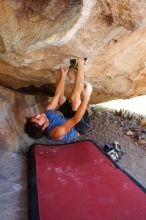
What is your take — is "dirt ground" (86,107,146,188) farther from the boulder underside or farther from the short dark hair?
the short dark hair

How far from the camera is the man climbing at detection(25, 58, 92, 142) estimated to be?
4172 mm

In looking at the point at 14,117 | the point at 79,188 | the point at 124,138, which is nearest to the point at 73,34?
the point at 79,188

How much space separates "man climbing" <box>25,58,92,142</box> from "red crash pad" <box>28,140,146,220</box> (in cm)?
41

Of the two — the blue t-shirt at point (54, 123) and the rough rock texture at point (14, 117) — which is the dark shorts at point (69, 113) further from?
the rough rock texture at point (14, 117)

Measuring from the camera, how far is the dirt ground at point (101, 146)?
3.62 meters

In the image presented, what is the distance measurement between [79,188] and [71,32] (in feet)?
6.42

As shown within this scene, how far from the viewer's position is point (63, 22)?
3062 mm

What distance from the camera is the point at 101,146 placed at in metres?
5.96

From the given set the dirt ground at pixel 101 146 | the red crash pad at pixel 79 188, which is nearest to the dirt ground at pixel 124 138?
the dirt ground at pixel 101 146

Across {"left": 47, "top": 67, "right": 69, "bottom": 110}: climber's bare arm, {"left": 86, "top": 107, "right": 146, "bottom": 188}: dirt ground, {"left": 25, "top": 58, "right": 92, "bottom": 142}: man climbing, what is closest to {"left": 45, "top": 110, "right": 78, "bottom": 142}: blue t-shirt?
{"left": 25, "top": 58, "right": 92, "bottom": 142}: man climbing

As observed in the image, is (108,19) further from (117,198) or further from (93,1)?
(117,198)

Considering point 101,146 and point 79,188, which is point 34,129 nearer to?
point 79,188

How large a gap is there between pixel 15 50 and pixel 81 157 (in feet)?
6.69

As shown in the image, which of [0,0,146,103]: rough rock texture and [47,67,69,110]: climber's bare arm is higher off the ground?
[0,0,146,103]: rough rock texture
